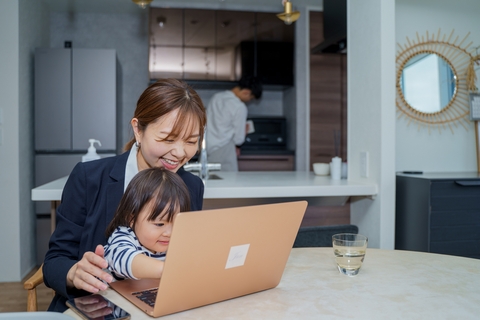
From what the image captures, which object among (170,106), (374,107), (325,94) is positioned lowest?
(170,106)

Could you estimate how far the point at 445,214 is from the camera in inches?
86.5

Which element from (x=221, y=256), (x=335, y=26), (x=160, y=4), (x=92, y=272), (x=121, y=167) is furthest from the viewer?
(x=160, y=4)

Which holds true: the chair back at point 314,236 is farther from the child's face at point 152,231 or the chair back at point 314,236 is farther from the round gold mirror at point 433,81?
the round gold mirror at point 433,81

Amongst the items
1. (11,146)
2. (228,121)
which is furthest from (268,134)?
(11,146)

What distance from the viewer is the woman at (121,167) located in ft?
3.93

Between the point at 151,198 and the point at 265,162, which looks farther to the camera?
the point at 265,162

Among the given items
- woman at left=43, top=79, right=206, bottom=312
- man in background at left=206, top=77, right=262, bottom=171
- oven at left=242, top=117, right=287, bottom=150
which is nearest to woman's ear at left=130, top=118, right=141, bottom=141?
woman at left=43, top=79, right=206, bottom=312

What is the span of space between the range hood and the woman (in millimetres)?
1914

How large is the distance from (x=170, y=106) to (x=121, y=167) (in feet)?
0.83

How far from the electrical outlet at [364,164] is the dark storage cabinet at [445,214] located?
0.76 ft

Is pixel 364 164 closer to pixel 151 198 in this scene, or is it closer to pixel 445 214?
pixel 445 214

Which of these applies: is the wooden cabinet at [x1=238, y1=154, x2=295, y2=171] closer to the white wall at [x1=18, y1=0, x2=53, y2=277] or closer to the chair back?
the white wall at [x1=18, y1=0, x2=53, y2=277]

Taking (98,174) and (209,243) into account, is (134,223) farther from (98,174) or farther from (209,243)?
(209,243)

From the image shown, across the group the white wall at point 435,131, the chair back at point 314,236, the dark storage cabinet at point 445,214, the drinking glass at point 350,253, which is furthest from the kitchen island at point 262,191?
the drinking glass at point 350,253
